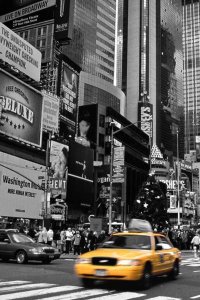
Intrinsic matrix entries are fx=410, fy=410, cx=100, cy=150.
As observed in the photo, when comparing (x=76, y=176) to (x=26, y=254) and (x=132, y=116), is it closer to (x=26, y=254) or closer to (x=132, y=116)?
(x=26, y=254)

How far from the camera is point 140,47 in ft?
629

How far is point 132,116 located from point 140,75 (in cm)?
2115

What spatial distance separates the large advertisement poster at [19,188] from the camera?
44125 mm

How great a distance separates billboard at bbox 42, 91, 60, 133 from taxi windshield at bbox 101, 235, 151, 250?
44.9 meters

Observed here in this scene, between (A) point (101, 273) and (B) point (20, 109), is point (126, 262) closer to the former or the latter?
(A) point (101, 273)

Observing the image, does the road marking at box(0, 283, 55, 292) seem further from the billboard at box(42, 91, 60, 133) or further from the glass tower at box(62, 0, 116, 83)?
the glass tower at box(62, 0, 116, 83)

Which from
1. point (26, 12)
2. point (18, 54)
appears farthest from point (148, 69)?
point (18, 54)

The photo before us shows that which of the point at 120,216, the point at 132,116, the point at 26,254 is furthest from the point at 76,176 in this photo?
the point at 132,116

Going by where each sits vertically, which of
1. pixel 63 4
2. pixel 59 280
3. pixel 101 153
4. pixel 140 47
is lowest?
pixel 59 280

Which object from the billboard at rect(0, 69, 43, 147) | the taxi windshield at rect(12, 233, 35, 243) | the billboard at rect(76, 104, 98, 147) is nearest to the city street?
the taxi windshield at rect(12, 233, 35, 243)

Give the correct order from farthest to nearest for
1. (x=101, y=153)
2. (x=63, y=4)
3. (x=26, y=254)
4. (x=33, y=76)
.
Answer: (x=101, y=153) < (x=63, y=4) < (x=33, y=76) < (x=26, y=254)

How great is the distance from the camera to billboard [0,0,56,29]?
71625mm

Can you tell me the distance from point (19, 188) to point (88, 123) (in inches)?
2243

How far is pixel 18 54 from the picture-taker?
4822 cm
